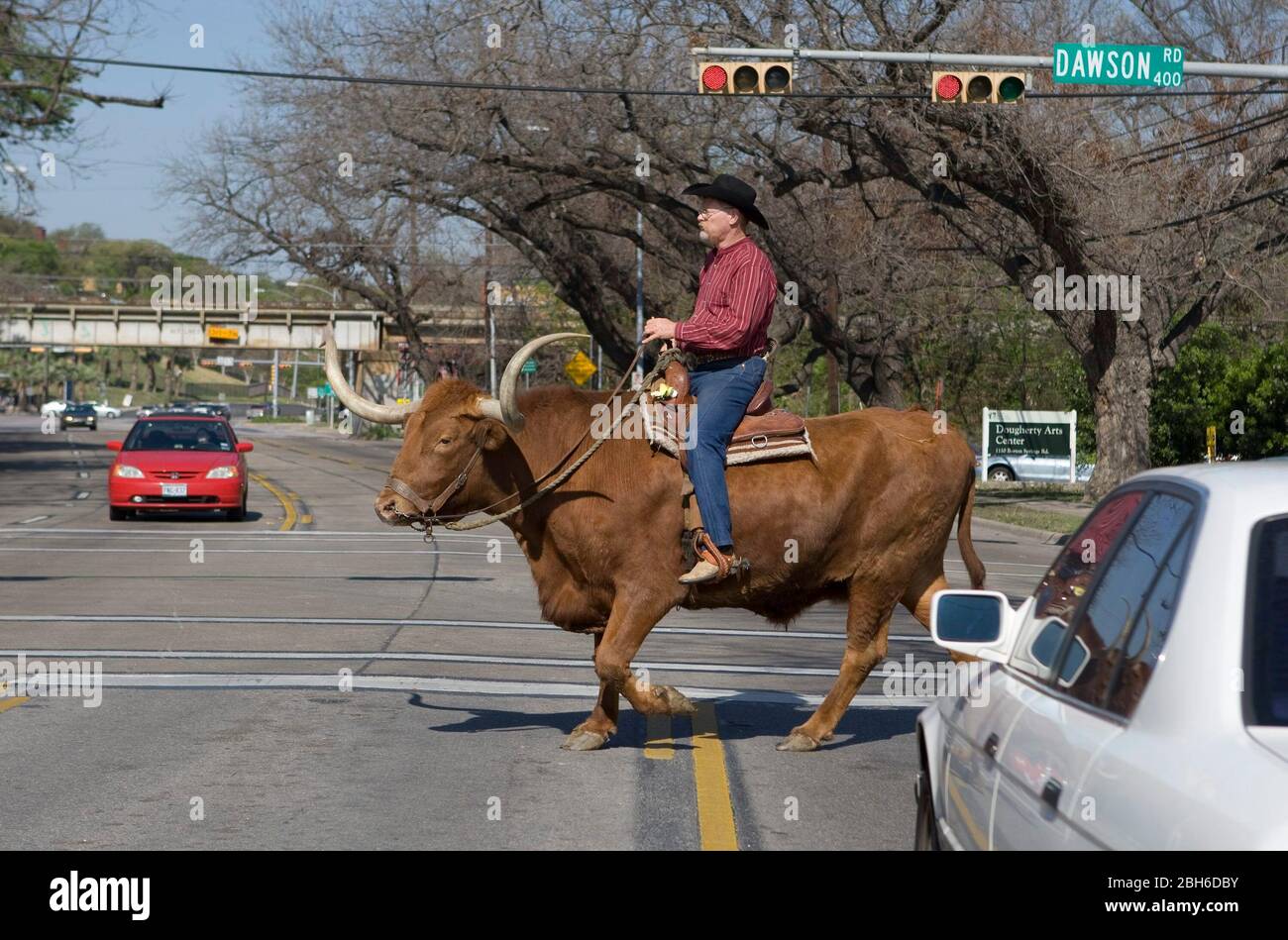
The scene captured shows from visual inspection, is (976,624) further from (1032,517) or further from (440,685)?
(1032,517)

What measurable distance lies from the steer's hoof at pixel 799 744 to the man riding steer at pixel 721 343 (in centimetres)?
105

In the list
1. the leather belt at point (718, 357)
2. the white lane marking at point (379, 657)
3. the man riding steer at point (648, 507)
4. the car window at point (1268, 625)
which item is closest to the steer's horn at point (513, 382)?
the man riding steer at point (648, 507)

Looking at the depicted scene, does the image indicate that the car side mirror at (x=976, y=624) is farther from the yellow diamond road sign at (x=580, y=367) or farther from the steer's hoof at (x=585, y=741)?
the yellow diamond road sign at (x=580, y=367)

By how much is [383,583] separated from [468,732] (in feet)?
29.9

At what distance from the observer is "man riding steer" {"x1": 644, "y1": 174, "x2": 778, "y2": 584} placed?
28.1 feet

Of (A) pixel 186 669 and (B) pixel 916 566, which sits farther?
(A) pixel 186 669

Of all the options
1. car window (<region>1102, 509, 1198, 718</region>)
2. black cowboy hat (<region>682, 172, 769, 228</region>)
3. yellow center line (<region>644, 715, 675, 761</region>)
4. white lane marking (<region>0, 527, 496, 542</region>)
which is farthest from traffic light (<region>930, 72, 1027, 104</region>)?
car window (<region>1102, 509, 1198, 718</region>)

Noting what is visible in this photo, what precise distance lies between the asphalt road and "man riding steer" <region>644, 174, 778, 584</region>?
1.26 m

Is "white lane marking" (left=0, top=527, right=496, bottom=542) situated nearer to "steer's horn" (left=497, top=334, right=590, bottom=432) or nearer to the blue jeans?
"steer's horn" (left=497, top=334, right=590, bottom=432)

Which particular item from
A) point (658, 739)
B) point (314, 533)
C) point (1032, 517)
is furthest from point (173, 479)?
point (658, 739)

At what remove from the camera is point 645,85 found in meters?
32.4

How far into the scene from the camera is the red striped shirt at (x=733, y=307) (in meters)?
8.77
